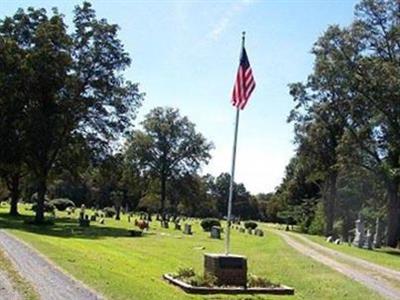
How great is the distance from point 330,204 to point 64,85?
90.6 ft

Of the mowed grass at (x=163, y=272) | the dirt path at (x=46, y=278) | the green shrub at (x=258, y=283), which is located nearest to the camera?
the dirt path at (x=46, y=278)

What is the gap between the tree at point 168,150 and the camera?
288 ft

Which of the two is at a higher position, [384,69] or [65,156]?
[384,69]

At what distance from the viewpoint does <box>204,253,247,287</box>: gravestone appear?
16.5 m

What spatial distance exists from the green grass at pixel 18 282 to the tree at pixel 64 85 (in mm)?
29730

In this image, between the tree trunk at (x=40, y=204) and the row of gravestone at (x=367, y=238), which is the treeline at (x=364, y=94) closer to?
the row of gravestone at (x=367, y=238)

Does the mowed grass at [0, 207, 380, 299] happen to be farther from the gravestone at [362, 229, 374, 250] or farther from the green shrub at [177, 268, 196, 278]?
the gravestone at [362, 229, 374, 250]

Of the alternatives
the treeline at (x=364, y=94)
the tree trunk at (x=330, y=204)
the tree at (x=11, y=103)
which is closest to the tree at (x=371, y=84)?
the treeline at (x=364, y=94)

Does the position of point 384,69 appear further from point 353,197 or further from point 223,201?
point 223,201

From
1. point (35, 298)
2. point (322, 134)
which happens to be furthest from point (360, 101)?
point (35, 298)

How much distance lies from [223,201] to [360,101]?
330 feet

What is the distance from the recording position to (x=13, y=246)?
23.4 m

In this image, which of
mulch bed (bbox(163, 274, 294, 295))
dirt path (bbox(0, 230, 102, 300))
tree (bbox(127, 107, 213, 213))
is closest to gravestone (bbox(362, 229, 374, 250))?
dirt path (bbox(0, 230, 102, 300))

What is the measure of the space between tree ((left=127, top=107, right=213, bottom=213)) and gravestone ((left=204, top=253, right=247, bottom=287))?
70229mm
